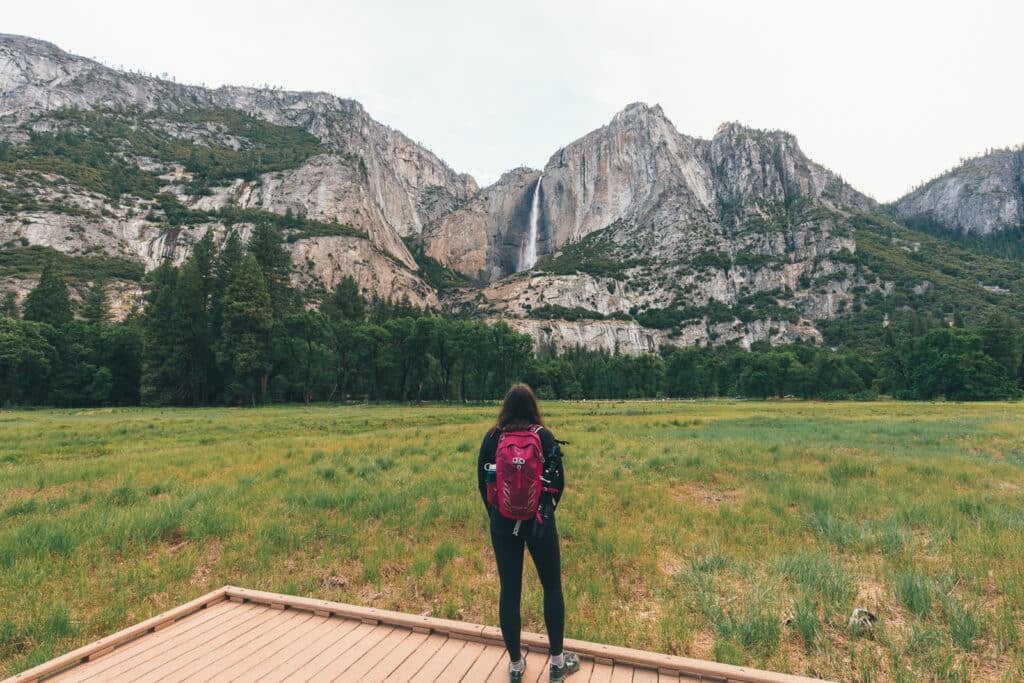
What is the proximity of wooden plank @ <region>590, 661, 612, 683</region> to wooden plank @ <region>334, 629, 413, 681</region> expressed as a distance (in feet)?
6.99

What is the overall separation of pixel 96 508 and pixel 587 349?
527 ft

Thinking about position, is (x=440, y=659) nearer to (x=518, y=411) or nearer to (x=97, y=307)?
(x=518, y=411)

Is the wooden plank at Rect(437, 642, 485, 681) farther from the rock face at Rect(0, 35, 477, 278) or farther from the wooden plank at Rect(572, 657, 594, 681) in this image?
the rock face at Rect(0, 35, 477, 278)

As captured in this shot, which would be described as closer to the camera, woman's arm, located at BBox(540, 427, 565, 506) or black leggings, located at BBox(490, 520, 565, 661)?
black leggings, located at BBox(490, 520, 565, 661)

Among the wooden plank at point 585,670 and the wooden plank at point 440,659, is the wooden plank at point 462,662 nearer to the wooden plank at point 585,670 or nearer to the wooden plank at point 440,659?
the wooden plank at point 440,659

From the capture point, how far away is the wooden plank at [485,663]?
4252 millimetres

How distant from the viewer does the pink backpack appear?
4.08 metres

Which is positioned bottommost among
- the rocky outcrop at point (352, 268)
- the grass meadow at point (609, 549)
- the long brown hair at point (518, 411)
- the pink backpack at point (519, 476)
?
the grass meadow at point (609, 549)

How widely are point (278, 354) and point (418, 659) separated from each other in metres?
64.1

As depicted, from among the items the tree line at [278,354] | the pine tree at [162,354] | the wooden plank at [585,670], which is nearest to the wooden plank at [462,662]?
the wooden plank at [585,670]

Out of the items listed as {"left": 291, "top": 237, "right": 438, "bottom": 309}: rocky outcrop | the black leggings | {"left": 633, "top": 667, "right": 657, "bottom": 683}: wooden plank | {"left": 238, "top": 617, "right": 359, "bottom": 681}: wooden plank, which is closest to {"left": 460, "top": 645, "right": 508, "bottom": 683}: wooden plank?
the black leggings

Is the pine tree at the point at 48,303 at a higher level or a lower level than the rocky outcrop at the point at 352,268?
lower

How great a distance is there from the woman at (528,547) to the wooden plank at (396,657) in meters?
1.21

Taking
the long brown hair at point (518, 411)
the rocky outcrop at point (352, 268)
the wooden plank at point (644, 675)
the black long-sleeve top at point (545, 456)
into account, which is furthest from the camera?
the rocky outcrop at point (352, 268)
